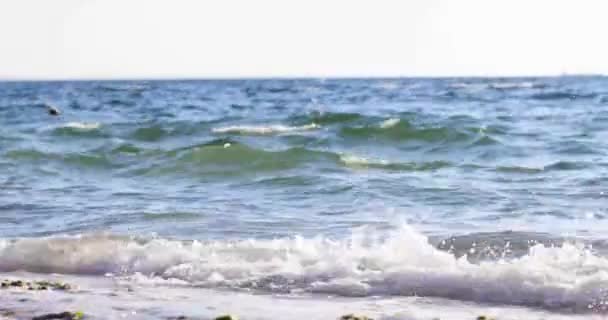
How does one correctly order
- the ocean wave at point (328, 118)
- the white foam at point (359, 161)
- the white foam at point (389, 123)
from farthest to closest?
1. the ocean wave at point (328, 118)
2. the white foam at point (389, 123)
3. the white foam at point (359, 161)

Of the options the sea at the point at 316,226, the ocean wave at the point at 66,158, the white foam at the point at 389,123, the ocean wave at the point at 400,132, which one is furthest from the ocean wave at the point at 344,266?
the white foam at the point at 389,123

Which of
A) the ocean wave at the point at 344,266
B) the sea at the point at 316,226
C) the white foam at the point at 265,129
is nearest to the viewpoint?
the sea at the point at 316,226

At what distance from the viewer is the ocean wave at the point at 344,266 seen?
652 cm

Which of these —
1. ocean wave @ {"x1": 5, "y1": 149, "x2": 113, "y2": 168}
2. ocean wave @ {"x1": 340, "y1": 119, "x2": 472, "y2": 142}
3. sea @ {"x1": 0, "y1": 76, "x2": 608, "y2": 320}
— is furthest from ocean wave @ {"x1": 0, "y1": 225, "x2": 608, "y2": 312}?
ocean wave @ {"x1": 340, "y1": 119, "x2": 472, "y2": 142}

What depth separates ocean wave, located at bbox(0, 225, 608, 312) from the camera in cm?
652

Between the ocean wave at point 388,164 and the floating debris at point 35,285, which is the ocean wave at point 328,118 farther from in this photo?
the floating debris at point 35,285

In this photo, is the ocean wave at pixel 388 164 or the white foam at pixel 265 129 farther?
the white foam at pixel 265 129

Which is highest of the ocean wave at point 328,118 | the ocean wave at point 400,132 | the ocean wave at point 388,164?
the ocean wave at point 328,118

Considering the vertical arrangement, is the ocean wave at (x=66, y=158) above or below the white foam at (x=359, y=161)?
above

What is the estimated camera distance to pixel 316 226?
30.6 feet

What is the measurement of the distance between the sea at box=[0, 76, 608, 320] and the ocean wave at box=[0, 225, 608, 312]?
17 mm

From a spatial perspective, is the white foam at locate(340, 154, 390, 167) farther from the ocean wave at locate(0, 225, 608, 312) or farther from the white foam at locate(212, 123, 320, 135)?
the ocean wave at locate(0, 225, 608, 312)

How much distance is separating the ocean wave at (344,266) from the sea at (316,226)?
17mm

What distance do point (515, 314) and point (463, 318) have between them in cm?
37
